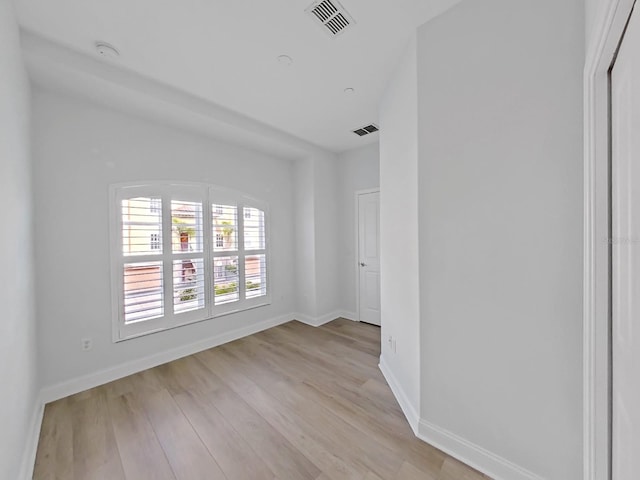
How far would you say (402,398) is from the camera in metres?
1.95

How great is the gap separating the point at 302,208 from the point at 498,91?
2944 mm

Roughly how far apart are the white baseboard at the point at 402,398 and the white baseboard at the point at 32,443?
2.26m

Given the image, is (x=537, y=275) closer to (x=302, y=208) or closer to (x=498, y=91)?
(x=498, y=91)

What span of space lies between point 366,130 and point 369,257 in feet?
6.00

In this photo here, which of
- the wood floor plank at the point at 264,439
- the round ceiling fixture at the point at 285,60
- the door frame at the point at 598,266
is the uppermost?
the round ceiling fixture at the point at 285,60

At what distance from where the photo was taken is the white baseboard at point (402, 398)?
5.58ft

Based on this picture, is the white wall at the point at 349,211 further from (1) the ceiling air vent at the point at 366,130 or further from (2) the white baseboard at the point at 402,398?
(2) the white baseboard at the point at 402,398

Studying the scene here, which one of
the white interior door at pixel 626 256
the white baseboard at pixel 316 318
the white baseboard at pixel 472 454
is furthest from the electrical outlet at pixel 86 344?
the white interior door at pixel 626 256

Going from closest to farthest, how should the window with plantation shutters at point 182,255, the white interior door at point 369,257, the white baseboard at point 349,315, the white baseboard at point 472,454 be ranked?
the white baseboard at point 472,454 < the window with plantation shutters at point 182,255 < the white interior door at point 369,257 < the white baseboard at point 349,315

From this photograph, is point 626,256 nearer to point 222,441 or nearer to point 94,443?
point 222,441

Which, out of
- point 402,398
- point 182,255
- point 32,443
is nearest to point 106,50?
point 182,255

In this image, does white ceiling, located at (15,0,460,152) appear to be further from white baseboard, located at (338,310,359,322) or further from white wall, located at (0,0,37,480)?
white baseboard, located at (338,310,359,322)

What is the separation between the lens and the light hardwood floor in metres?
1.44

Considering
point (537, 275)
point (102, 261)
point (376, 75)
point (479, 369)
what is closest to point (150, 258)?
point (102, 261)
